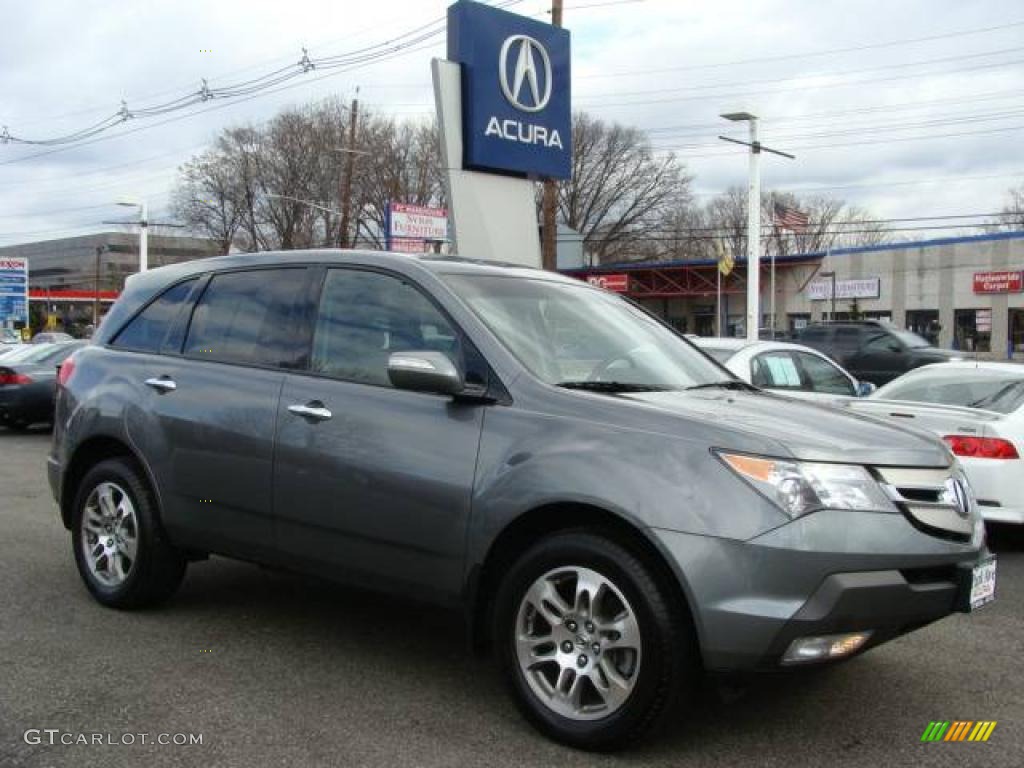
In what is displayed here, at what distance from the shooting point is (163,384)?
195 inches

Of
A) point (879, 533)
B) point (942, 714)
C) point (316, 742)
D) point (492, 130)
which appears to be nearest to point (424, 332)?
point (316, 742)

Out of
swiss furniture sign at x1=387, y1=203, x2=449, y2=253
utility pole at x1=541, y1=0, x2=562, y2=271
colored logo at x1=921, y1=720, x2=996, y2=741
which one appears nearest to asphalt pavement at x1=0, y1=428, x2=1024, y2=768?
colored logo at x1=921, y1=720, x2=996, y2=741

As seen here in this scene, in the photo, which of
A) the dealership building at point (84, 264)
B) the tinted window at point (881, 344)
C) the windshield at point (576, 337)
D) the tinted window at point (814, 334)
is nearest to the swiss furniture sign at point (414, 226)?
the tinted window at point (814, 334)

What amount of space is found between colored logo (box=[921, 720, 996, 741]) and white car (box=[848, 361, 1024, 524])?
9.34ft

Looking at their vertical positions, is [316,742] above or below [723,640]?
below

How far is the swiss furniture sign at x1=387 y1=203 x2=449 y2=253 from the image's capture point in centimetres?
4344

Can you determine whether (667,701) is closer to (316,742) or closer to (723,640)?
(723,640)

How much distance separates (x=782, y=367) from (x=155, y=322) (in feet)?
20.1

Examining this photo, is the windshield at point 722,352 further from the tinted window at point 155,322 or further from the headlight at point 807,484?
the headlight at point 807,484

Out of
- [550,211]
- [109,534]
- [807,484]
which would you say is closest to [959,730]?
[807,484]

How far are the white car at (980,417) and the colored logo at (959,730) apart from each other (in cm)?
285

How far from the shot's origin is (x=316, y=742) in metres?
3.58

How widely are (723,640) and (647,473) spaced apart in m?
0.60

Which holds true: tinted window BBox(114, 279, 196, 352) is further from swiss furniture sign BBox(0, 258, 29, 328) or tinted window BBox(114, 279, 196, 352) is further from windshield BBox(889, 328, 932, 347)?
swiss furniture sign BBox(0, 258, 29, 328)
